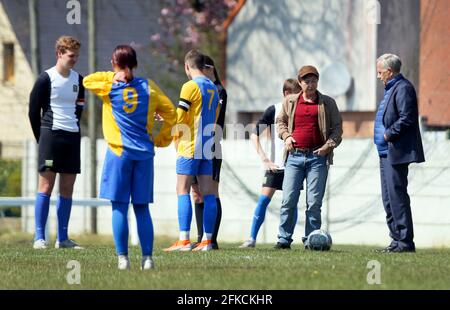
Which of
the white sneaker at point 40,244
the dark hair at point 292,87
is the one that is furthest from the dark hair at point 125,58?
the dark hair at point 292,87

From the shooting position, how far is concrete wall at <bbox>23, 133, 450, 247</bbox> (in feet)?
71.4

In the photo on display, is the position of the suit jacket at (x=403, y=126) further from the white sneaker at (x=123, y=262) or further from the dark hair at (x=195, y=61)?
the white sneaker at (x=123, y=262)

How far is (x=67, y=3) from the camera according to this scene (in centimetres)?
3462

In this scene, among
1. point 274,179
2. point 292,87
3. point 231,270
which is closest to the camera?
point 231,270

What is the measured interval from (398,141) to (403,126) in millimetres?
219

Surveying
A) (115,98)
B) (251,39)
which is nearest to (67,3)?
(251,39)

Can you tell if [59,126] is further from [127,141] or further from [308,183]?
[127,141]

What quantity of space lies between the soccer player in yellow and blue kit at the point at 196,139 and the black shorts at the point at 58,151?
1443 millimetres

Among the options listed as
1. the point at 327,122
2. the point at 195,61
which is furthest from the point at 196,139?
the point at 327,122

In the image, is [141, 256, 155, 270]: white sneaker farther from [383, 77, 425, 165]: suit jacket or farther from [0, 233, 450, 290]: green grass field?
[383, 77, 425, 165]: suit jacket

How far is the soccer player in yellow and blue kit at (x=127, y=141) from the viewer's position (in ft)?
36.7

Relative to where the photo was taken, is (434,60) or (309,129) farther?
(434,60)

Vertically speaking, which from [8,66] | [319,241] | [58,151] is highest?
[8,66]

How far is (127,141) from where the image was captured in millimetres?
11219
